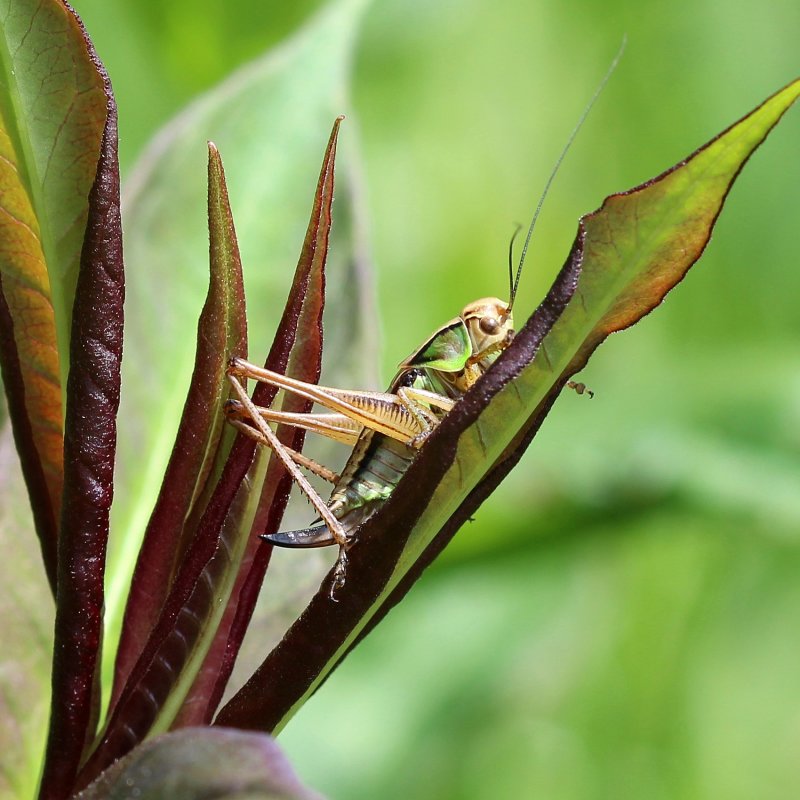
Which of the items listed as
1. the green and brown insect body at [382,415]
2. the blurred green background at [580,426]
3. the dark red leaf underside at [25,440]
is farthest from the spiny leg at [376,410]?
the blurred green background at [580,426]

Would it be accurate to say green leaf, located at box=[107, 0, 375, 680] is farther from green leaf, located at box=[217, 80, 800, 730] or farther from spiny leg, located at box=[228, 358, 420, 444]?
green leaf, located at box=[217, 80, 800, 730]

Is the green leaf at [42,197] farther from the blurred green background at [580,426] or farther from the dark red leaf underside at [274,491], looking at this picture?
the blurred green background at [580,426]

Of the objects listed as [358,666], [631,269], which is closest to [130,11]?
[358,666]

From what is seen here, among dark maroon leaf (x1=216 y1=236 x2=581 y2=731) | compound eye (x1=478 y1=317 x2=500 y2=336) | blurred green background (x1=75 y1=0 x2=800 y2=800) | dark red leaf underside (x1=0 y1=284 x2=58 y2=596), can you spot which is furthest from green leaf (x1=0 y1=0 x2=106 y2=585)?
blurred green background (x1=75 y1=0 x2=800 y2=800)

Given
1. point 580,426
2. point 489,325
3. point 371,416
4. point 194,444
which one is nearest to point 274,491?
point 194,444

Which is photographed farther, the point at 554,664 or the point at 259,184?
the point at 554,664

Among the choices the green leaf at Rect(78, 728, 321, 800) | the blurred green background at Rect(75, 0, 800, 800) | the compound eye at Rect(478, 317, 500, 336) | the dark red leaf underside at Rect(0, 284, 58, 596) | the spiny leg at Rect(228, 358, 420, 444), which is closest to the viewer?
the green leaf at Rect(78, 728, 321, 800)

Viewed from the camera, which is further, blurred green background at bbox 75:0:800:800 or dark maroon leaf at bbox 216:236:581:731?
blurred green background at bbox 75:0:800:800

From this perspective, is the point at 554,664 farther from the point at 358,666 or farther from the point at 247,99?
the point at 247,99
